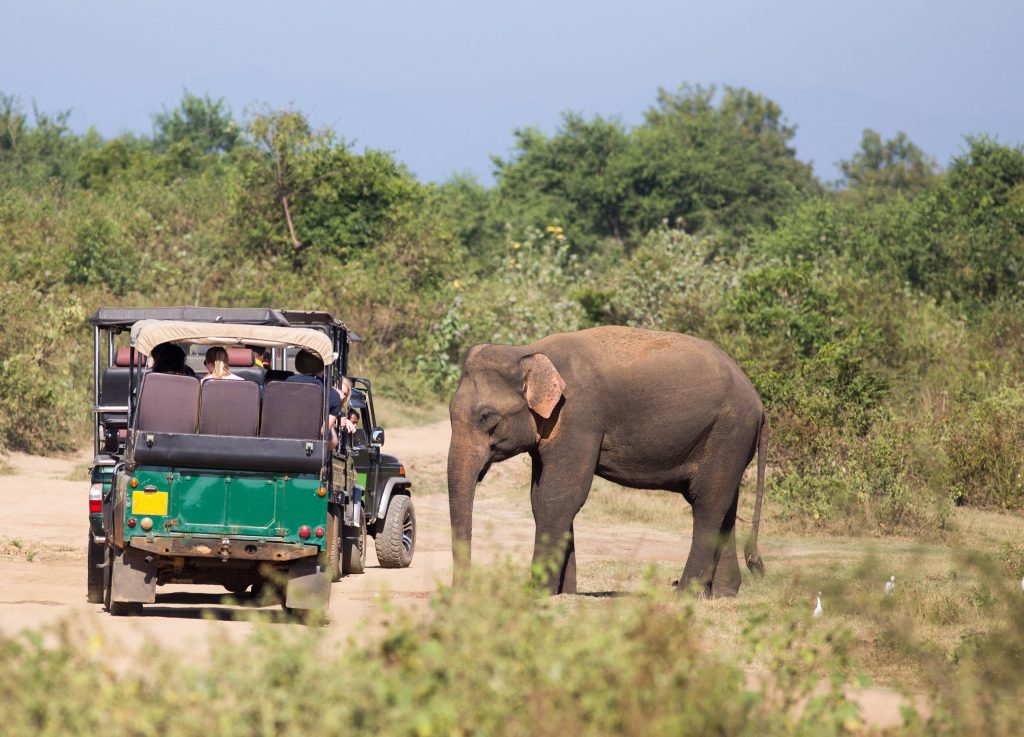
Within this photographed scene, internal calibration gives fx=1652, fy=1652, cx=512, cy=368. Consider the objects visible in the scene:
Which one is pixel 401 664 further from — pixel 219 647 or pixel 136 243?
pixel 136 243

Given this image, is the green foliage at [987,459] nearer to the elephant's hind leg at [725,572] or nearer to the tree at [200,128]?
the elephant's hind leg at [725,572]

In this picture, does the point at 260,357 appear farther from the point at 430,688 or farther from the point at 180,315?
the point at 430,688

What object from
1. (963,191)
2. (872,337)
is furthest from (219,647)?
(963,191)

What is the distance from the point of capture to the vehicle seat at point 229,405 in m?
12.0

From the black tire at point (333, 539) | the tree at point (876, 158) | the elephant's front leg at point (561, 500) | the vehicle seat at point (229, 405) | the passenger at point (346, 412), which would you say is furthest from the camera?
the tree at point (876, 158)

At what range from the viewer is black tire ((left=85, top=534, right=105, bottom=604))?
41.1 ft

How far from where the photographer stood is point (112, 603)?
1180 cm

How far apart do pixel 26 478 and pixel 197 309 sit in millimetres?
8334

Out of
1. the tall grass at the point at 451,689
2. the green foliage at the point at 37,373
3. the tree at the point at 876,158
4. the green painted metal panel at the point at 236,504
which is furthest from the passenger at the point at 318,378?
the tree at the point at 876,158

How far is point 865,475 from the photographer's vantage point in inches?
826

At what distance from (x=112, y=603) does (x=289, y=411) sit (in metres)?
1.86

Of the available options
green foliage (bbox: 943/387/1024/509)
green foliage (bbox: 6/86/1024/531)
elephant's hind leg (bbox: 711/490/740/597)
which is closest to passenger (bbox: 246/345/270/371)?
elephant's hind leg (bbox: 711/490/740/597)

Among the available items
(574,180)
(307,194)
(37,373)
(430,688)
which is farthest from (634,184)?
(430,688)

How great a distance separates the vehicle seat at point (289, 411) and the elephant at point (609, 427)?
1.66 m
